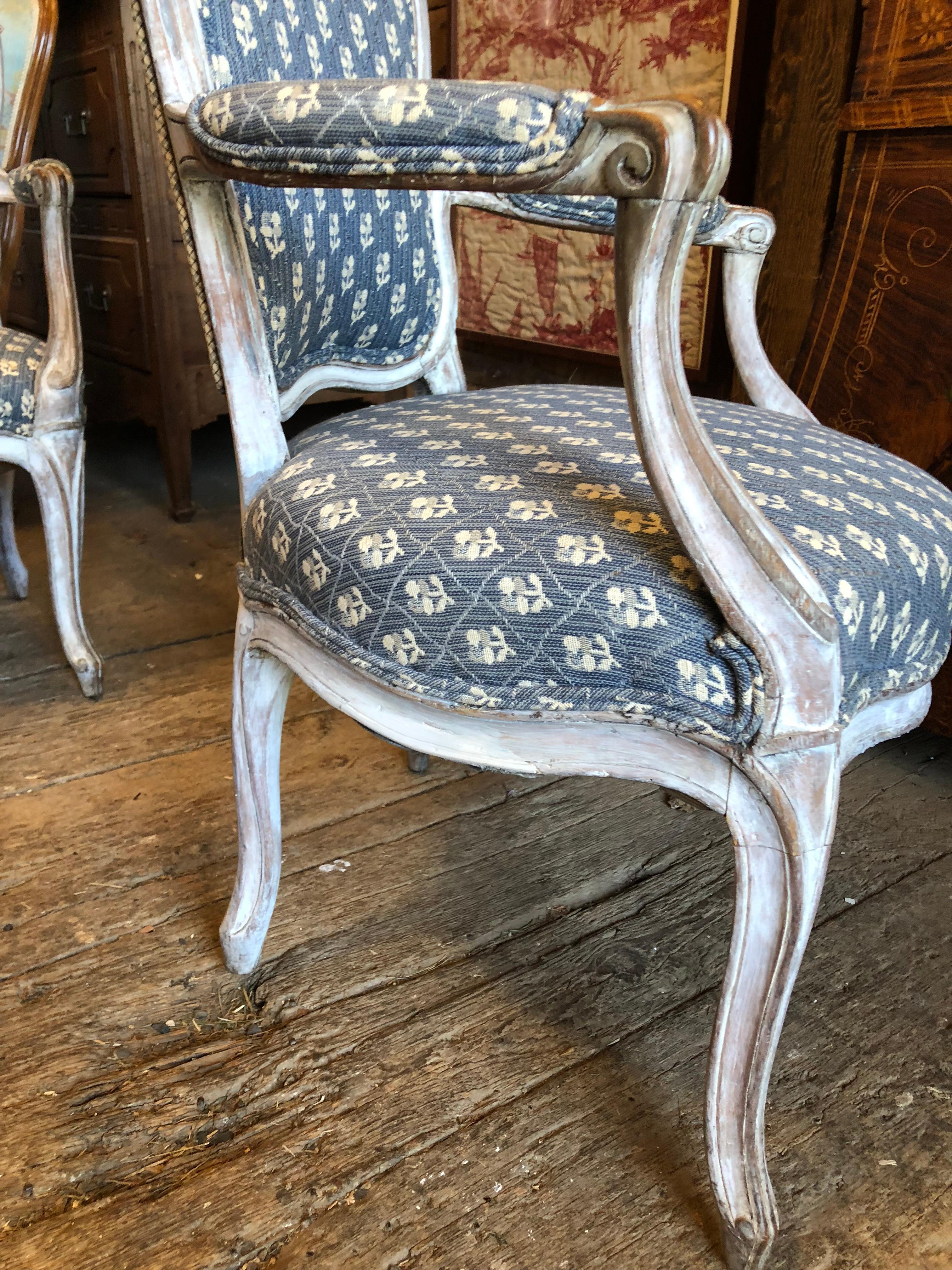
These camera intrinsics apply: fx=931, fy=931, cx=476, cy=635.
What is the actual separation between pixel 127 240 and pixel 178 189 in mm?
1736

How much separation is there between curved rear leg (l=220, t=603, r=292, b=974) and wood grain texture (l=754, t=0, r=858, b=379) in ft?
3.57

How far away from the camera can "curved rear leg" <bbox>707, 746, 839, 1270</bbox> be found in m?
0.53

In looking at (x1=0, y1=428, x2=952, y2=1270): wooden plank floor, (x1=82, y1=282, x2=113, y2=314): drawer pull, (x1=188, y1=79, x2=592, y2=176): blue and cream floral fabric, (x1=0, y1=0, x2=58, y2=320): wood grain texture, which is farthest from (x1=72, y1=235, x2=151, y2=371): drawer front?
(x1=188, y1=79, x2=592, y2=176): blue and cream floral fabric

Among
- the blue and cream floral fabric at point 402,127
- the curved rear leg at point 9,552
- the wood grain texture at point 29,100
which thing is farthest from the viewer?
the curved rear leg at point 9,552

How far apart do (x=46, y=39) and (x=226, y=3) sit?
104cm

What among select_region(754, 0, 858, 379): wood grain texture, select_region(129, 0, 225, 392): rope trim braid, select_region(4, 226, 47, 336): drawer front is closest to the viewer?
select_region(129, 0, 225, 392): rope trim braid

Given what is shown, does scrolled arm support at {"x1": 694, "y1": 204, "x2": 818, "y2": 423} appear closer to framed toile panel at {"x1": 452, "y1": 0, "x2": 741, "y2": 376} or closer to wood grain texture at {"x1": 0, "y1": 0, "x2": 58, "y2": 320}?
framed toile panel at {"x1": 452, "y1": 0, "x2": 741, "y2": 376}

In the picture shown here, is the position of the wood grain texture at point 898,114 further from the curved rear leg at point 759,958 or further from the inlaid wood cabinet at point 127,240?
the inlaid wood cabinet at point 127,240

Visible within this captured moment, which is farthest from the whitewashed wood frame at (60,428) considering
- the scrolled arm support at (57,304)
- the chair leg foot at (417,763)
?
the chair leg foot at (417,763)

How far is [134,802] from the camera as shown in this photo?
1.22 metres

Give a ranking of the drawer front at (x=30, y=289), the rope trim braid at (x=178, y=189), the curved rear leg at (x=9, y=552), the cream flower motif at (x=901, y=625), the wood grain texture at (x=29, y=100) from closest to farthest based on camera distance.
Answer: the cream flower motif at (x=901, y=625), the rope trim braid at (x=178, y=189), the wood grain texture at (x=29, y=100), the curved rear leg at (x=9, y=552), the drawer front at (x=30, y=289)

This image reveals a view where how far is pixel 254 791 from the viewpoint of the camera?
83 centimetres

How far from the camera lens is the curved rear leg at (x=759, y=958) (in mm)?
526

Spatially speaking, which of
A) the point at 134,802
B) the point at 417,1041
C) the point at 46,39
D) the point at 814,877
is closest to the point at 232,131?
the point at 814,877
